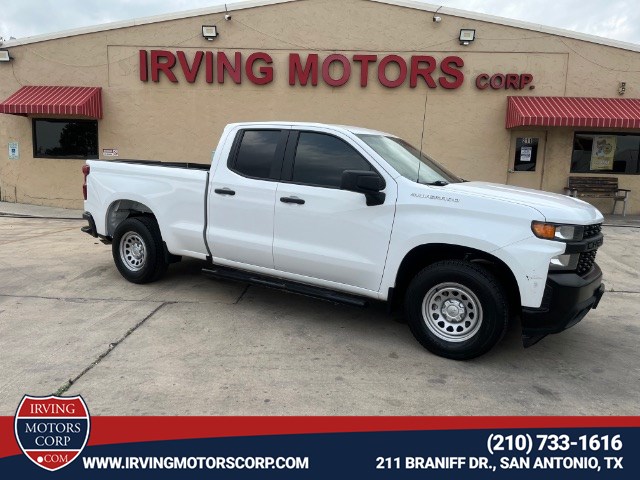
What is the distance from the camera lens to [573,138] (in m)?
13.2

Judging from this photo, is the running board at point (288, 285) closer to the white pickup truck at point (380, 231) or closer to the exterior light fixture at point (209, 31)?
the white pickup truck at point (380, 231)

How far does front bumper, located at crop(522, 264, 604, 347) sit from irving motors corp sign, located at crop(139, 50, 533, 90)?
411 inches

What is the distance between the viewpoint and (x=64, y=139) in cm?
1412

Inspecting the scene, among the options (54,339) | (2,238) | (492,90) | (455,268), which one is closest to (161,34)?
(2,238)

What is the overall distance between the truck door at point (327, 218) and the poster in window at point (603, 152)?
1153 cm

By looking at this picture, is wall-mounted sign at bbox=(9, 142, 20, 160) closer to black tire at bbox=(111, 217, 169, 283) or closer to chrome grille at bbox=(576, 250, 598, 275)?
black tire at bbox=(111, 217, 169, 283)

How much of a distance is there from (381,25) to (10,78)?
10.4m

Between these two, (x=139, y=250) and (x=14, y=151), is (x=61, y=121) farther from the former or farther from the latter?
(x=139, y=250)

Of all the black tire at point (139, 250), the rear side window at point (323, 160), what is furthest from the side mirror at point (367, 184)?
the black tire at point (139, 250)

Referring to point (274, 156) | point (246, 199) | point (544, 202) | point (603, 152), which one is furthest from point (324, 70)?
point (544, 202)

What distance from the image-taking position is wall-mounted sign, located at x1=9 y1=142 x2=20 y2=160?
1409 cm

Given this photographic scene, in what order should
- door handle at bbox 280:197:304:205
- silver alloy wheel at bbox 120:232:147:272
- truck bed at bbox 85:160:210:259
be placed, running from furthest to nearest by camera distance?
silver alloy wheel at bbox 120:232:147:272
truck bed at bbox 85:160:210:259
door handle at bbox 280:197:304:205

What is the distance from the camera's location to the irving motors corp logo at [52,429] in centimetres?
271

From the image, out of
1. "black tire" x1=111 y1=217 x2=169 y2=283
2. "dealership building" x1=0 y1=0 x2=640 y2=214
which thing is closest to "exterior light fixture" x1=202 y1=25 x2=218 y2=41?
"dealership building" x1=0 y1=0 x2=640 y2=214
